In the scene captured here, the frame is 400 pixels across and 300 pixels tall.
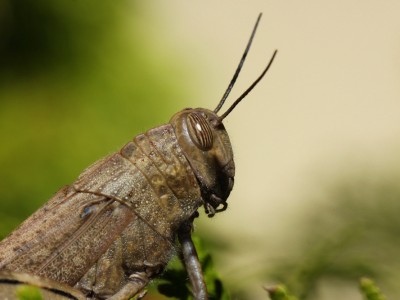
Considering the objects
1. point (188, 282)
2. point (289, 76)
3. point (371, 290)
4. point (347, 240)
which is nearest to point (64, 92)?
point (188, 282)

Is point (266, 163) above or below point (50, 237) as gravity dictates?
above

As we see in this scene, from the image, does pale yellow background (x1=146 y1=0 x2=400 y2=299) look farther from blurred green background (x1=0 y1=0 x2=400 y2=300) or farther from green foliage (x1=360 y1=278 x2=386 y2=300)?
green foliage (x1=360 y1=278 x2=386 y2=300)

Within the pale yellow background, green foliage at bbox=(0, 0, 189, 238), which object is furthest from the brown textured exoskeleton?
the pale yellow background

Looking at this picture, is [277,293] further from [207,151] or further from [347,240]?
[207,151]

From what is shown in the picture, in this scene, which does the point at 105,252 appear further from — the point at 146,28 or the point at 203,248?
the point at 146,28

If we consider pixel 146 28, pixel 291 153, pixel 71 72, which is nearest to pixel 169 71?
pixel 146 28

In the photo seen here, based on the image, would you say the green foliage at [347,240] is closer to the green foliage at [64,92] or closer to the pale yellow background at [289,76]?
the green foliage at [64,92]

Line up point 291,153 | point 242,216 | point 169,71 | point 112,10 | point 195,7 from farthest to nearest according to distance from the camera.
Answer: point 195,7
point 291,153
point 242,216
point 169,71
point 112,10
